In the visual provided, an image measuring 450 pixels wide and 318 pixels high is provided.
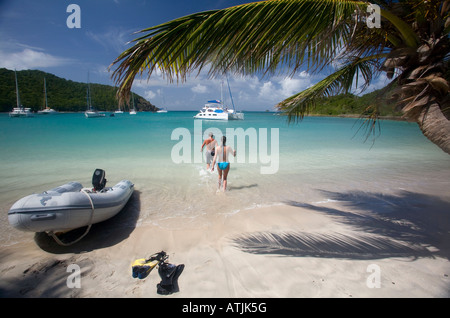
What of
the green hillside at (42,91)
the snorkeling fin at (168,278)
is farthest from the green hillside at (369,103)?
the green hillside at (42,91)

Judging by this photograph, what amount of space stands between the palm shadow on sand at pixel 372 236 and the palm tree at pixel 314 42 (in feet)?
6.52

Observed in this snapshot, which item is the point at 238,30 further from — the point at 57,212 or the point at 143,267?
the point at 57,212

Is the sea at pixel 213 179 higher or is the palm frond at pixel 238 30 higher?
the palm frond at pixel 238 30

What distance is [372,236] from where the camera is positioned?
12.3ft

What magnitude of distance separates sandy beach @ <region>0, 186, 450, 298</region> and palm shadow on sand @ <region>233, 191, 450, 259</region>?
2 cm

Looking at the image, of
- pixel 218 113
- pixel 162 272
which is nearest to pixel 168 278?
pixel 162 272

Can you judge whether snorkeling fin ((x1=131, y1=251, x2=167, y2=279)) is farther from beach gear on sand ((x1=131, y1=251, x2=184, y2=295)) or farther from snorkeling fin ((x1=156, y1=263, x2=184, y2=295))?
snorkeling fin ((x1=156, y1=263, x2=184, y2=295))

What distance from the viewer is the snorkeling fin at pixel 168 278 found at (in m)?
2.58

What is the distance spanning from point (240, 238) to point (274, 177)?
14.5 feet

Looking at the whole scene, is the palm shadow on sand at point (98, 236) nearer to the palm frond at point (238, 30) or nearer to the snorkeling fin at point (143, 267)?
the snorkeling fin at point (143, 267)

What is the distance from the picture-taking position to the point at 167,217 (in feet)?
15.5

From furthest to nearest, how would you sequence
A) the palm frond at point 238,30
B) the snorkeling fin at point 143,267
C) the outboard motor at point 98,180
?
the outboard motor at point 98,180 < the snorkeling fin at point 143,267 < the palm frond at point 238,30

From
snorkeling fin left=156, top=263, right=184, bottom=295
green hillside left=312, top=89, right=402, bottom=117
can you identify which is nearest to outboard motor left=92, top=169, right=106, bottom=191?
snorkeling fin left=156, top=263, right=184, bottom=295

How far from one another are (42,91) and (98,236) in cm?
7095
